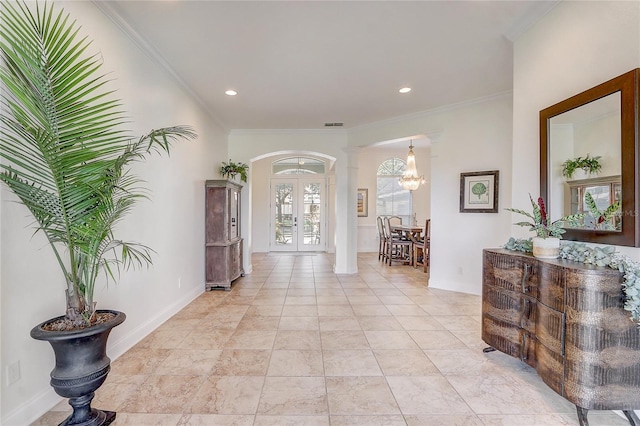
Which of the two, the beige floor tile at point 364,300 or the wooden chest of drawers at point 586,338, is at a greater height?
the wooden chest of drawers at point 586,338

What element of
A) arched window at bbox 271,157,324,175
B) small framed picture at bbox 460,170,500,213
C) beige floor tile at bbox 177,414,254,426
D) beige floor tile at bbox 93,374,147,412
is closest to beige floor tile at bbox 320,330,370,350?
beige floor tile at bbox 177,414,254,426

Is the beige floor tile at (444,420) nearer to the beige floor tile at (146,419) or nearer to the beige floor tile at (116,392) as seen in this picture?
the beige floor tile at (146,419)

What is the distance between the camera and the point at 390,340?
2.77 metres

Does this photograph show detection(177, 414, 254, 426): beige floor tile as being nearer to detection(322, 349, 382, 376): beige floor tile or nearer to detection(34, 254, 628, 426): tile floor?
A: detection(34, 254, 628, 426): tile floor

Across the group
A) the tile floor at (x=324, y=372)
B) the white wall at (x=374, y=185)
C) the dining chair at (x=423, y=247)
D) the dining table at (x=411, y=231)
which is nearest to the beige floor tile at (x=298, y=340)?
the tile floor at (x=324, y=372)

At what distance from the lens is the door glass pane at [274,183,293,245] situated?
27.8 feet

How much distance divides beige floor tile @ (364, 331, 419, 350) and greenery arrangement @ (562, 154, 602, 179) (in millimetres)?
1813

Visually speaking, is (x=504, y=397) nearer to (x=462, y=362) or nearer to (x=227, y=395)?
(x=462, y=362)

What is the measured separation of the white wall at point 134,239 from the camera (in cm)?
162

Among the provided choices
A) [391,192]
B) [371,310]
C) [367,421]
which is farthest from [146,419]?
[391,192]

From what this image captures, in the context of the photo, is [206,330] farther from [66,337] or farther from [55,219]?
[55,219]

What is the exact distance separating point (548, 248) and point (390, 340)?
1.52 metres

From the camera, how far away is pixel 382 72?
3.30 metres

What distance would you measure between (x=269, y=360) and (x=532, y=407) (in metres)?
1.82
